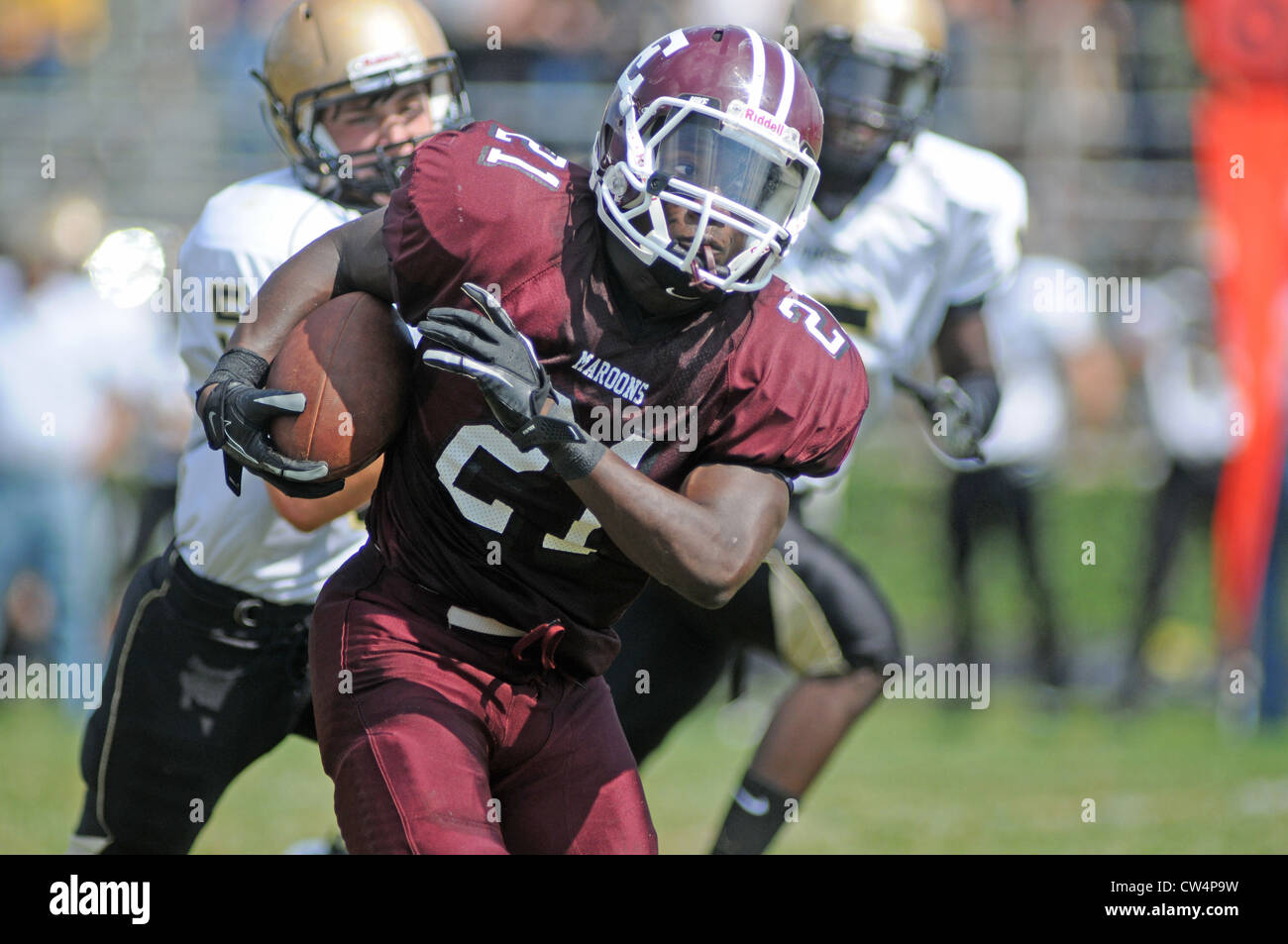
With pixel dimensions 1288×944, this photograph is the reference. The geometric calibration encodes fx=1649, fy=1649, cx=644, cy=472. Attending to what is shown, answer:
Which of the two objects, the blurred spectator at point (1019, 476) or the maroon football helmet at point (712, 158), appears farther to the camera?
the blurred spectator at point (1019, 476)

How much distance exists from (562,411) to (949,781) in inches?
161

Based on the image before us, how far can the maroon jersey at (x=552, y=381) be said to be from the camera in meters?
2.75

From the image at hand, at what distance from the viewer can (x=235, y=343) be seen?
284 centimetres

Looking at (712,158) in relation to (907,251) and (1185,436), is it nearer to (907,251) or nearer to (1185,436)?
(907,251)

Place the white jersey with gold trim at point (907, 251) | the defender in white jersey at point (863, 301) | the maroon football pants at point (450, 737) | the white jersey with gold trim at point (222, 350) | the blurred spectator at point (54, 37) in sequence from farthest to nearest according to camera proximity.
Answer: the blurred spectator at point (54, 37), the white jersey with gold trim at point (907, 251), the defender in white jersey at point (863, 301), the white jersey with gold trim at point (222, 350), the maroon football pants at point (450, 737)

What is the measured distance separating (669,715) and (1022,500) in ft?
14.8

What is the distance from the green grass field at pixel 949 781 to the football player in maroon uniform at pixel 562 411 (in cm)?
223

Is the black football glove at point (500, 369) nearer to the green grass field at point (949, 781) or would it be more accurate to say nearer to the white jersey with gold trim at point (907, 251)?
the white jersey with gold trim at point (907, 251)

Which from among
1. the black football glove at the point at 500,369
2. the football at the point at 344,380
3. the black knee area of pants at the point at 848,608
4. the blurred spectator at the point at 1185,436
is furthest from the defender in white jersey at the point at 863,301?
the blurred spectator at the point at 1185,436

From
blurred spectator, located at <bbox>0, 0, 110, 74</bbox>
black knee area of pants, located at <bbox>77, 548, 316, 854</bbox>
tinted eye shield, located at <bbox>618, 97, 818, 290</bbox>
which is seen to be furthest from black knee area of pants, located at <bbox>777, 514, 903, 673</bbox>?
blurred spectator, located at <bbox>0, 0, 110, 74</bbox>

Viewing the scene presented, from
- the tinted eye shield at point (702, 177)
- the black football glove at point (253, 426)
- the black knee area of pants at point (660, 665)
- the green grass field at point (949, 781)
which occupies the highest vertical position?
the tinted eye shield at point (702, 177)

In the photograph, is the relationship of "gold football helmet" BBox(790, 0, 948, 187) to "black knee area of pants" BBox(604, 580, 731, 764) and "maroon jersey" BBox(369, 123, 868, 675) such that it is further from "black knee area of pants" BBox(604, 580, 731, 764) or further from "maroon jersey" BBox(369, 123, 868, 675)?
"maroon jersey" BBox(369, 123, 868, 675)

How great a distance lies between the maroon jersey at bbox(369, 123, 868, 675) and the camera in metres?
2.75
